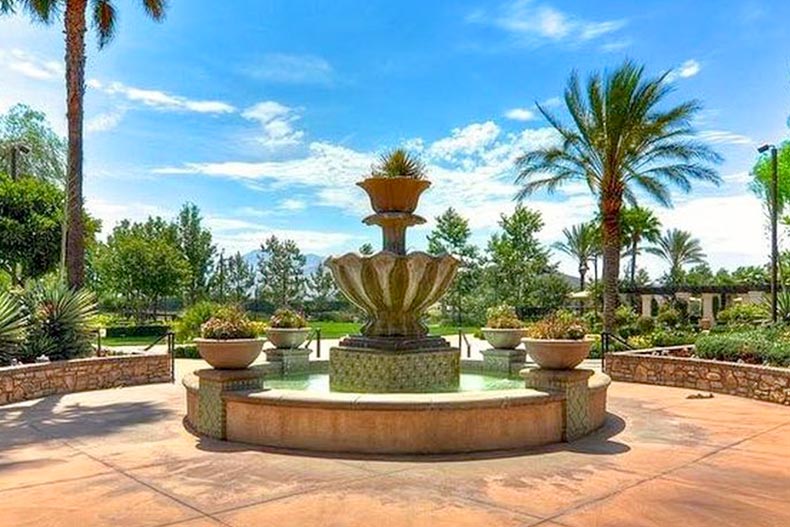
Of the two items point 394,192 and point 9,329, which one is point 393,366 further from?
point 9,329

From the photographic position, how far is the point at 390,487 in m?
5.62

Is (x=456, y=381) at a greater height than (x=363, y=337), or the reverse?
(x=363, y=337)

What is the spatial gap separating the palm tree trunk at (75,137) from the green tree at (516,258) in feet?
97.5

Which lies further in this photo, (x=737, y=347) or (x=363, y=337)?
(x=737, y=347)

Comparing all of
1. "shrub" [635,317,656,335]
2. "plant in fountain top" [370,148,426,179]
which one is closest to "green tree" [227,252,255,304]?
"shrub" [635,317,656,335]

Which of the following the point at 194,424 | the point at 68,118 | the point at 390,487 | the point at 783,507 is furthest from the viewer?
the point at 68,118

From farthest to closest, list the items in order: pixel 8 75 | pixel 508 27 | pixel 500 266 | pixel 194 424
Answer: pixel 500 266
pixel 8 75
pixel 508 27
pixel 194 424

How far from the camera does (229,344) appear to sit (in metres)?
7.61

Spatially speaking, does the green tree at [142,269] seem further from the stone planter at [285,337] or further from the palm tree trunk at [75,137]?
the stone planter at [285,337]

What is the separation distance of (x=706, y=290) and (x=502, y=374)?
32.7m

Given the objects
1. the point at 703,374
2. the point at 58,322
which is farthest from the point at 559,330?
the point at 58,322

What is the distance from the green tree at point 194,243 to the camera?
52.1 meters

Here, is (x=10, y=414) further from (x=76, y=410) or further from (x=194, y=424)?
(x=194, y=424)

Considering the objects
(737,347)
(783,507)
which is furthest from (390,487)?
(737,347)
